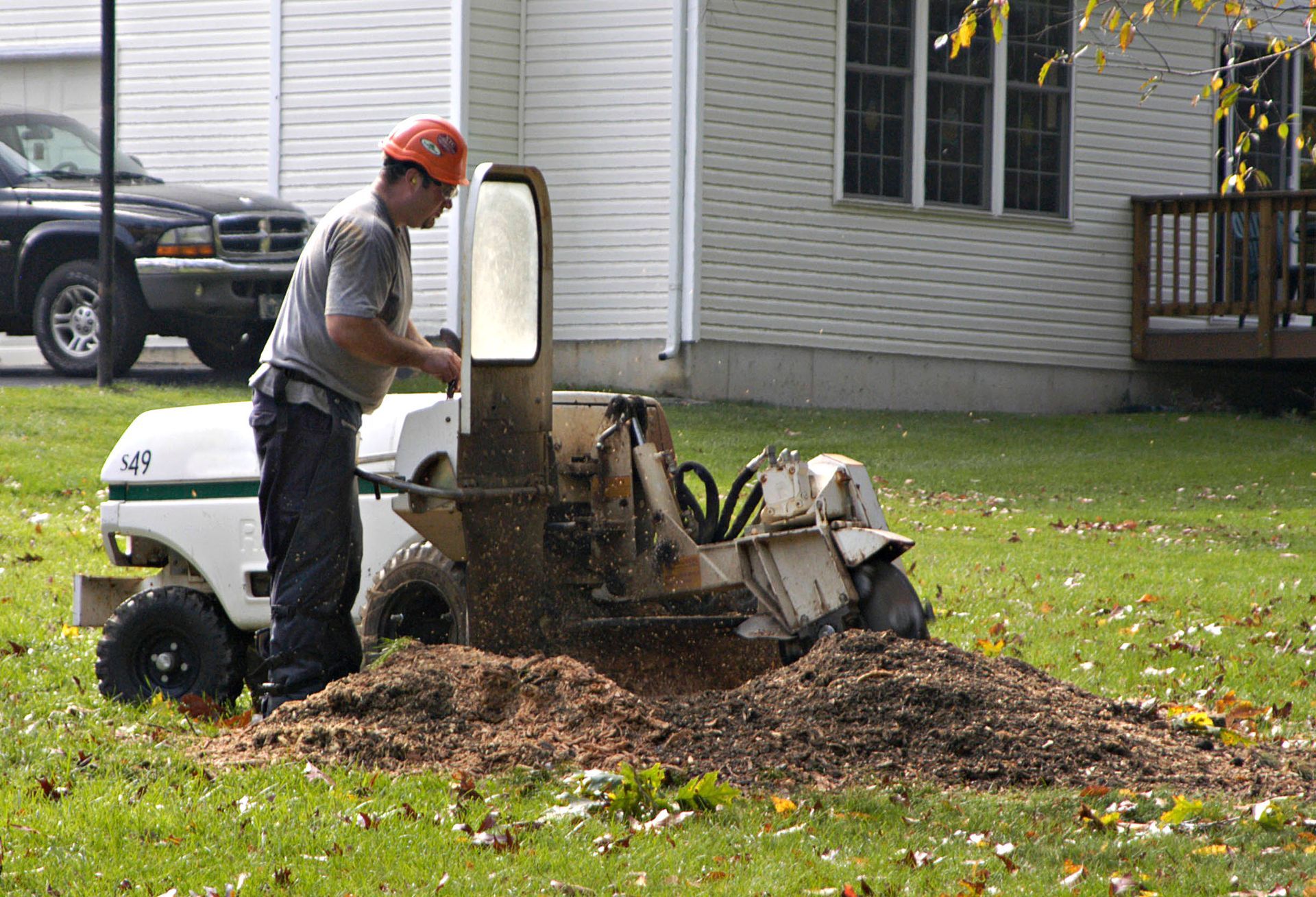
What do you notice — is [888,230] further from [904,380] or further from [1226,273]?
[1226,273]

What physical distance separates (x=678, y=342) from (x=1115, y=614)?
8.73 meters

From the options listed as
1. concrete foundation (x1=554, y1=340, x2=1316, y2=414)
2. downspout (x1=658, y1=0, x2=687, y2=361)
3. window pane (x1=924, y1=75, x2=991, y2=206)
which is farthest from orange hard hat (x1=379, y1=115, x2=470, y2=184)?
window pane (x1=924, y1=75, x2=991, y2=206)

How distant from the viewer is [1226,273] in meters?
17.9

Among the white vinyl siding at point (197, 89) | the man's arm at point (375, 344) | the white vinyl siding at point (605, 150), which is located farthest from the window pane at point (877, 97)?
the man's arm at point (375, 344)

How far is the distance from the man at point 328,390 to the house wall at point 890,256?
36.9 feet

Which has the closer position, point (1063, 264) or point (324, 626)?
point (324, 626)

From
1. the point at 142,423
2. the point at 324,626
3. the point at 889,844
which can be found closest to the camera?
the point at 889,844

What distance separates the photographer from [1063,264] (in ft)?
61.1

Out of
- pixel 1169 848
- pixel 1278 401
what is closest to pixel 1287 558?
pixel 1169 848

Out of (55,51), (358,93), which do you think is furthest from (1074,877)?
(55,51)

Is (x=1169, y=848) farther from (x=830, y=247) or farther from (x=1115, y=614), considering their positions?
(x=830, y=247)

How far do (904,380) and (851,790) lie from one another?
13.5 metres

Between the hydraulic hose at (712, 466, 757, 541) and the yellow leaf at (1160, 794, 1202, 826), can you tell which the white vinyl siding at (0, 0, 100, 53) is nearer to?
the hydraulic hose at (712, 466, 757, 541)

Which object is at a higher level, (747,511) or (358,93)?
(358,93)
